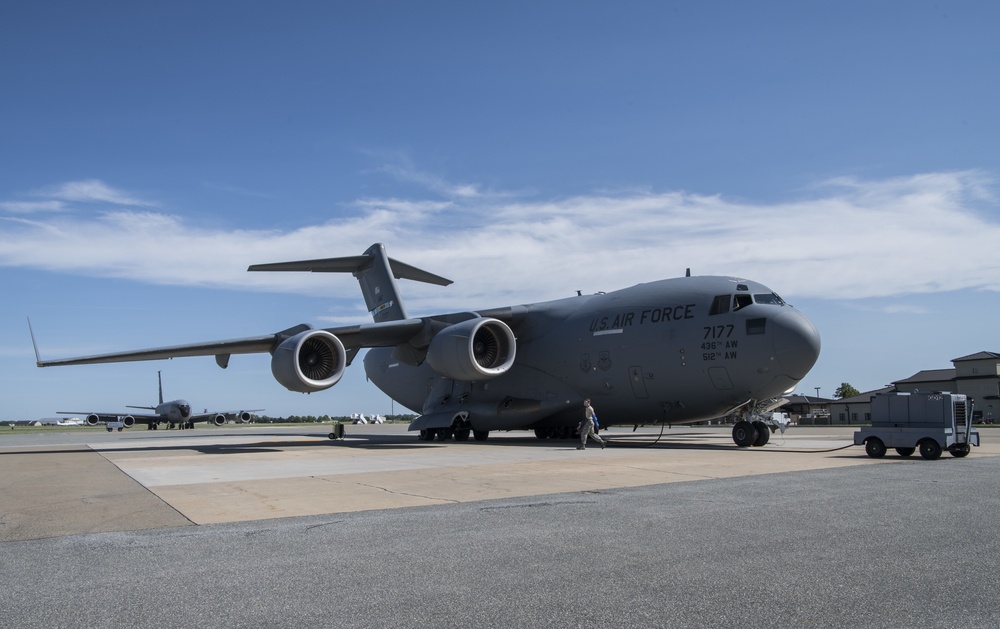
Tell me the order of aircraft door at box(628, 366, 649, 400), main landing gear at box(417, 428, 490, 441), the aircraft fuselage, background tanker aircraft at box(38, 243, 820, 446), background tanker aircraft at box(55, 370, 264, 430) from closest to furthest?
1. the aircraft fuselage
2. background tanker aircraft at box(38, 243, 820, 446)
3. aircraft door at box(628, 366, 649, 400)
4. main landing gear at box(417, 428, 490, 441)
5. background tanker aircraft at box(55, 370, 264, 430)

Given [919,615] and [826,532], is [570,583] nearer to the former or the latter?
[919,615]

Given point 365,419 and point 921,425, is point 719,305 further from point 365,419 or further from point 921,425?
point 365,419

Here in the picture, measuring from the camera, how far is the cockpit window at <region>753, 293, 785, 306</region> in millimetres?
18484

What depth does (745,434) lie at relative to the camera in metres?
18.9

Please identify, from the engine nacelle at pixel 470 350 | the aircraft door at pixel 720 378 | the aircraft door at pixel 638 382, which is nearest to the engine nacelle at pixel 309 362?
the engine nacelle at pixel 470 350

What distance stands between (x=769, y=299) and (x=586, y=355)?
5000 millimetres

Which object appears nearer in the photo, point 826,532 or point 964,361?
point 826,532

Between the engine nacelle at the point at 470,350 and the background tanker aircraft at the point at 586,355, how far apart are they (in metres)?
0.03

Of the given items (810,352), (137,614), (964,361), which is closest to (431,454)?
(810,352)

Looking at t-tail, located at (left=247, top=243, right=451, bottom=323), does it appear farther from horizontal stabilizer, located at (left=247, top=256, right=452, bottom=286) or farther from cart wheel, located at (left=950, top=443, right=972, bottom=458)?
cart wheel, located at (left=950, top=443, right=972, bottom=458)

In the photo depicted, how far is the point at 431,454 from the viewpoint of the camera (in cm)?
1697

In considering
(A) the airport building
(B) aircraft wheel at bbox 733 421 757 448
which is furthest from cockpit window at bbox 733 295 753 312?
(A) the airport building

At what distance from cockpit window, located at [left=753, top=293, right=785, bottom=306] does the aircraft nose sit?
1.93ft

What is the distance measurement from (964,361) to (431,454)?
5751 centimetres
